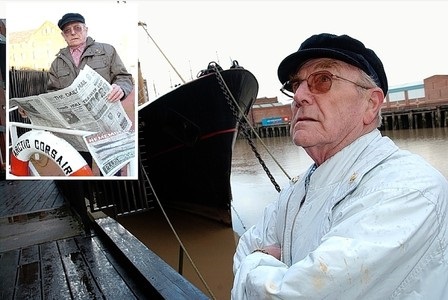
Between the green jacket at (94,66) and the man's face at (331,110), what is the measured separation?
983mm

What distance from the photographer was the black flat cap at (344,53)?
1092mm

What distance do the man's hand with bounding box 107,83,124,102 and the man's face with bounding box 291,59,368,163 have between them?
99cm

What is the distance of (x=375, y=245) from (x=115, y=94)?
56.7 inches

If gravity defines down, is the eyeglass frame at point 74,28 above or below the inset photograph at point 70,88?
above

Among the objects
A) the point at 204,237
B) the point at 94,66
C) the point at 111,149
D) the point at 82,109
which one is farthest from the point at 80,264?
the point at 204,237

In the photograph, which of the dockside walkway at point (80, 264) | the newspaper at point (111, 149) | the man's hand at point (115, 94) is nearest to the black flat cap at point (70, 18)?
the man's hand at point (115, 94)

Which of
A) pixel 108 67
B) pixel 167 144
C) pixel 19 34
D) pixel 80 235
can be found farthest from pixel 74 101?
pixel 167 144

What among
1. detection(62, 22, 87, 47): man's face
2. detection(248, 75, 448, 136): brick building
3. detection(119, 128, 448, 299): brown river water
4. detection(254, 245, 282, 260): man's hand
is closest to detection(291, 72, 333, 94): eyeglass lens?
detection(254, 245, 282, 260): man's hand

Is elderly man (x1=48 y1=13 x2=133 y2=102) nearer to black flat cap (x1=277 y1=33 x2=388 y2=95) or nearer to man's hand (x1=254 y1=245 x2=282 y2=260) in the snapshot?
black flat cap (x1=277 y1=33 x2=388 y2=95)

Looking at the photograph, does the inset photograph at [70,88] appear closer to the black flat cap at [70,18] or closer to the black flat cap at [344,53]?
the black flat cap at [70,18]

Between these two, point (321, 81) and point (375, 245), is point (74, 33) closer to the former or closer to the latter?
point (321, 81)

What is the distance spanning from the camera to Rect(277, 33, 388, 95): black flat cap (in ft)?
3.58

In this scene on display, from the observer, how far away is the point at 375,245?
772 mm

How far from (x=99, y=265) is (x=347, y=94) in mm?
2462
